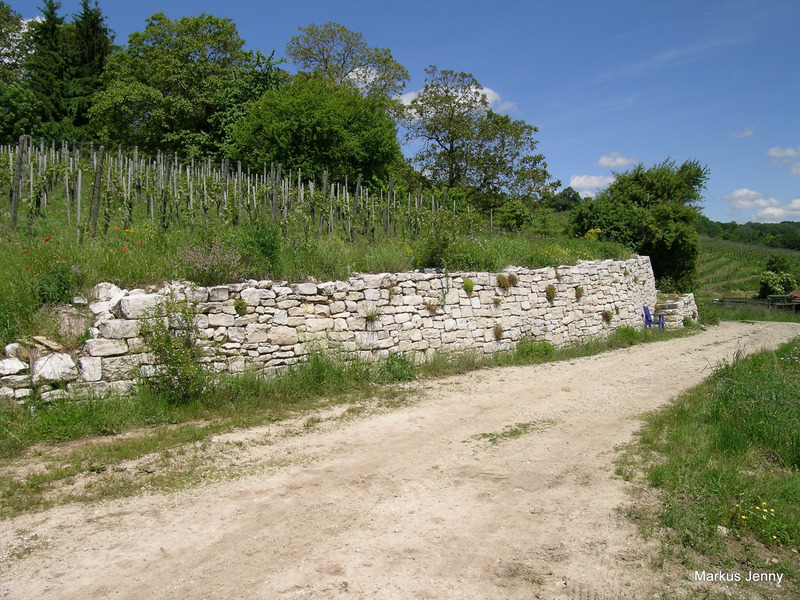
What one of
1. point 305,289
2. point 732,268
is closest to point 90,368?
point 305,289

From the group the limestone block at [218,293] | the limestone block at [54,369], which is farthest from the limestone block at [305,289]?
the limestone block at [54,369]

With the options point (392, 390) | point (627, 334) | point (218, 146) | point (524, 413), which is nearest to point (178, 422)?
point (392, 390)

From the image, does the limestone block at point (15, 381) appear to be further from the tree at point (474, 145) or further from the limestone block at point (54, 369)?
the tree at point (474, 145)

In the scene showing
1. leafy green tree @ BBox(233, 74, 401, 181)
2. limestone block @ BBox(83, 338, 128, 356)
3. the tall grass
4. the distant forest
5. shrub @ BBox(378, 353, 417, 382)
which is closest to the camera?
the tall grass

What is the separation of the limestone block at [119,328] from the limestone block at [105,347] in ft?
0.25

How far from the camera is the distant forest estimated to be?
57594 millimetres

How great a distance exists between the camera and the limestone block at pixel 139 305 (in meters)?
6.83

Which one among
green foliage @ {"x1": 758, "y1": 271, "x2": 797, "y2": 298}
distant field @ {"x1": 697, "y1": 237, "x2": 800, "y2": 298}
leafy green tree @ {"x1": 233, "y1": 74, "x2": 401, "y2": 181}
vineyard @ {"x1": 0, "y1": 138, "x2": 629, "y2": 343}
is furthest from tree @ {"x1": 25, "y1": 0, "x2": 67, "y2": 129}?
green foliage @ {"x1": 758, "y1": 271, "x2": 797, "y2": 298}

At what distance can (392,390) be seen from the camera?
27.3 feet

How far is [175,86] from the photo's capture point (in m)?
27.5

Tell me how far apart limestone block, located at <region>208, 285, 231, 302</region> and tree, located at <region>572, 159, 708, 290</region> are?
654 inches

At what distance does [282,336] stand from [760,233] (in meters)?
85.0

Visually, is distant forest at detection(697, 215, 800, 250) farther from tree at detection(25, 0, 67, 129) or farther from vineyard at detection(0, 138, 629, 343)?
tree at detection(25, 0, 67, 129)

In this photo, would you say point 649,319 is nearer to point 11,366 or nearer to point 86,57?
point 11,366
